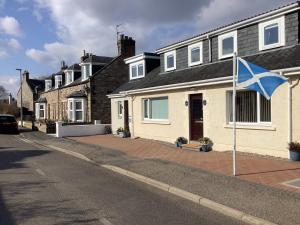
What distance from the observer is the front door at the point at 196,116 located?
17266 millimetres

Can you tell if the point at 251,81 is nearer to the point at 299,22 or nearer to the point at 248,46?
the point at 299,22

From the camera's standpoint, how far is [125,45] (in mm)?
33656

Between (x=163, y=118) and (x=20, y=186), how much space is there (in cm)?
1192

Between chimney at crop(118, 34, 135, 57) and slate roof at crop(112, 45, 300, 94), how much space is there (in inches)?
392

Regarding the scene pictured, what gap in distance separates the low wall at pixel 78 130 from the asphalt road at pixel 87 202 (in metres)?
14.5

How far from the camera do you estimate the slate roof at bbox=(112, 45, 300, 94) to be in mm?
13227

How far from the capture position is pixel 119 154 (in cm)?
1569

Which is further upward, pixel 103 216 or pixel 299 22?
pixel 299 22

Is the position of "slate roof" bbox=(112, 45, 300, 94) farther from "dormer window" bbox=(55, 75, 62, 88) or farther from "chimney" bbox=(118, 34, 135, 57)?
"dormer window" bbox=(55, 75, 62, 88)

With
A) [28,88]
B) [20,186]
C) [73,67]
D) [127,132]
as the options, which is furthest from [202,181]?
[28,88]

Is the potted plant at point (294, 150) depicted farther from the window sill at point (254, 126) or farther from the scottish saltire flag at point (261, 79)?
the scottish saltire flag at point (261, 79)

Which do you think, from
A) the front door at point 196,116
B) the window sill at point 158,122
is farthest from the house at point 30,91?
the front door at point 196,116

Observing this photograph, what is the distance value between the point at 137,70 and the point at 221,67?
35.9ft

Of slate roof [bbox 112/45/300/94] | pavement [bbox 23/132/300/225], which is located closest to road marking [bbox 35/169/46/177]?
pavement [bbox 23/132/300/225]
